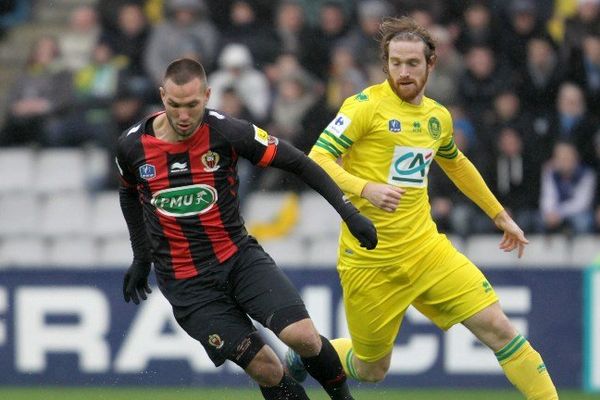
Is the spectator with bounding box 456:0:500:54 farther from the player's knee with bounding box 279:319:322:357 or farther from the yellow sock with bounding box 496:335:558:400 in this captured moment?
the player's knee with bounding box 279:319:322:357

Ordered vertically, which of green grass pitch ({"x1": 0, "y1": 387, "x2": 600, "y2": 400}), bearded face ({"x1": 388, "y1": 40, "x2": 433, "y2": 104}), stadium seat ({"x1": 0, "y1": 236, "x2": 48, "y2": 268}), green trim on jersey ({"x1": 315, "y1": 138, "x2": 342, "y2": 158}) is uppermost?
bearded face ({"x1": 388, "y1": 40, "x2": 433, "y2": 104})

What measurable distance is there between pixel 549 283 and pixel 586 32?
10.2 ft

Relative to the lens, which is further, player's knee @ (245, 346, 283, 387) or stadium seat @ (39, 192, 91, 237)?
stadium seat @ (39, 192, 91, 237)

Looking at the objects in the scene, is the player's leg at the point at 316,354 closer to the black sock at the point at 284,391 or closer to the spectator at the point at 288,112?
the black sock at the point at 284,391

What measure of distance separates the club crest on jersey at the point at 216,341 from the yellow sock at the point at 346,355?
54.8 inches

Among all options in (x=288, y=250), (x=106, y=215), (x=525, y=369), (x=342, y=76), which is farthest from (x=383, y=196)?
(x=106, y=215)

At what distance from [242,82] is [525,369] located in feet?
18.9

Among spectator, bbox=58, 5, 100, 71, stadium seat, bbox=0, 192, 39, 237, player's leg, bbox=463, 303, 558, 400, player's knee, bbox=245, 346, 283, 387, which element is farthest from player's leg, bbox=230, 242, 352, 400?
spectator, bbox=58, 5, 100, 71

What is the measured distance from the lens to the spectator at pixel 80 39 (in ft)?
44.9

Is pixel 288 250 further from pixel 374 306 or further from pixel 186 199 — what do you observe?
pixel 186 199

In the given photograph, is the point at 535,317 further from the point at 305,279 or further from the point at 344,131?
the point at 344,131

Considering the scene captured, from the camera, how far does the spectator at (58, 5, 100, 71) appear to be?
1367 cm

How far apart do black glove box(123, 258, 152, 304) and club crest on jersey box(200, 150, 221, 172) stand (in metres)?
0.84

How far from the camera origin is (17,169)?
13.2m
